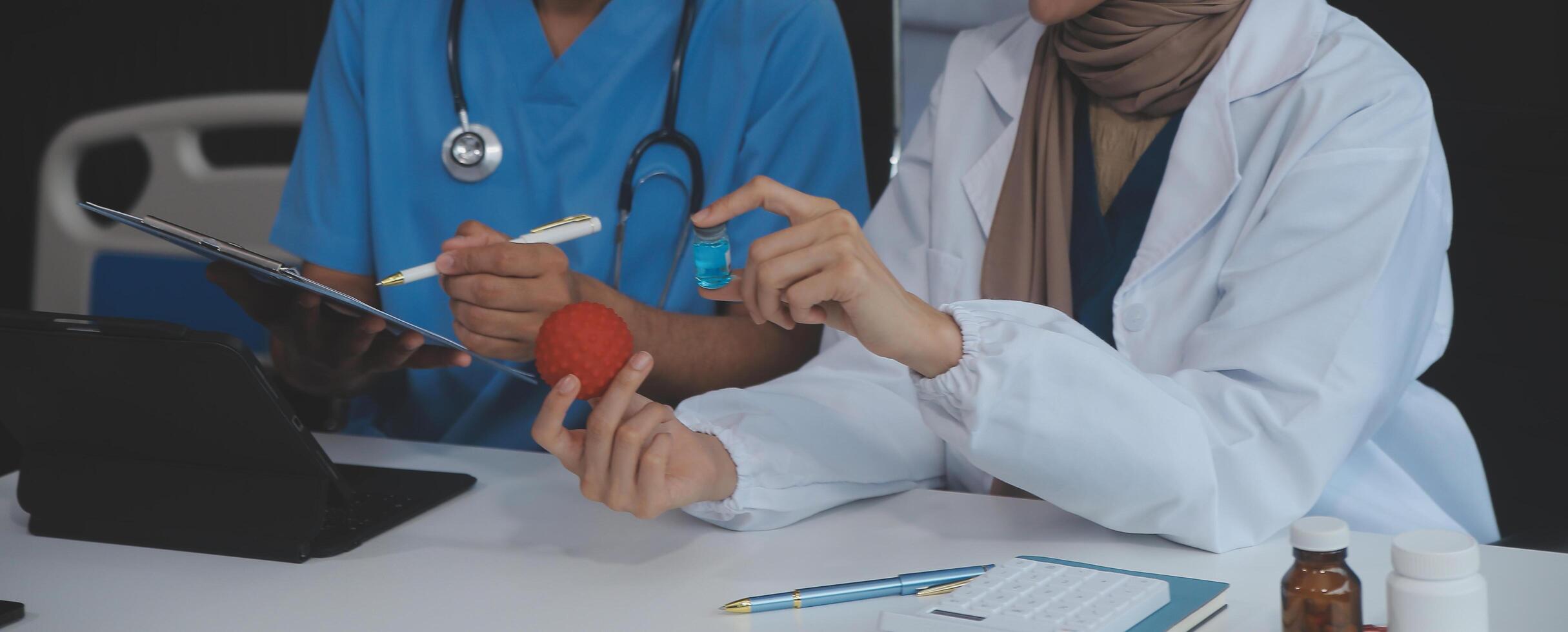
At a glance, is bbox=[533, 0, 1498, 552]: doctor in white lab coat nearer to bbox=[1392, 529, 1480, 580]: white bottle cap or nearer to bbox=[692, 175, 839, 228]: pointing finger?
bbox=[692, 175, 839, 228]: pointing finger

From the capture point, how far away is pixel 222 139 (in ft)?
8.79

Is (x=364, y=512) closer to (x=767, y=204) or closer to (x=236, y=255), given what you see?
(x=236, y=255)

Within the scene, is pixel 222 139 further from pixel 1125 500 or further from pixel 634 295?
pixel 1125 500

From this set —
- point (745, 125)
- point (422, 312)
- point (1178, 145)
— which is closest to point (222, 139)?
point (422, 312)

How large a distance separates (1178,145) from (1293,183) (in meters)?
0.14

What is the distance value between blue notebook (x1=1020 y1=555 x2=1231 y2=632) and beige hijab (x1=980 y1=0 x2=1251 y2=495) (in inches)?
16.3

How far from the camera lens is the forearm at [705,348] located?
1.48 m

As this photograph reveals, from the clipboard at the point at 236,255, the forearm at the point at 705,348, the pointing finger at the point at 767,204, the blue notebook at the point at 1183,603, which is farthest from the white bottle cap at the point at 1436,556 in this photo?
the forearm at the point at 705,348

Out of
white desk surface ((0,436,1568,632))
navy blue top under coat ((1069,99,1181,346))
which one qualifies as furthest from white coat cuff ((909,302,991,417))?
navy blue top under coat ((1069,99,1181,346))

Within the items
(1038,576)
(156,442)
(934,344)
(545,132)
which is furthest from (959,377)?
(545,132)

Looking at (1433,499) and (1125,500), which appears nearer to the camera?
(1125,500)

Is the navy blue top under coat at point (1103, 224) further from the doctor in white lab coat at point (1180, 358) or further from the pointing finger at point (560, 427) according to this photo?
the pointing finger at point (560, 427)

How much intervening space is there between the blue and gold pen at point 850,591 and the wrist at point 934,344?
0.17 metres

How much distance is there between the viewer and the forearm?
1482 mm
